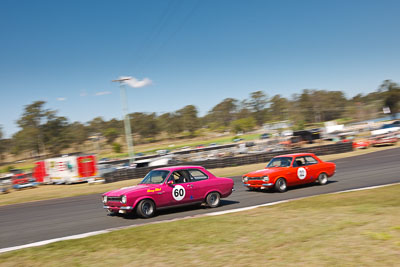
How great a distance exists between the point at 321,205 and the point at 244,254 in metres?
4.96

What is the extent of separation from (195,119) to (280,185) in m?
124

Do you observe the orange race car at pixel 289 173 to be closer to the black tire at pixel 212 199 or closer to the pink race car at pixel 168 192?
the pink race car at pixel 168 192

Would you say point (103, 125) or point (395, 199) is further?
→ point (103, 125)

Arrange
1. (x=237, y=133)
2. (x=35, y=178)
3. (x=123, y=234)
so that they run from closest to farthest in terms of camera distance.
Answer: (x=123, y=234)
(x=35, y=178)
(x=237, y=133)

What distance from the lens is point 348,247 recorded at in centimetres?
529

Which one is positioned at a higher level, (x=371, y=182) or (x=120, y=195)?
(x=120, y=195)

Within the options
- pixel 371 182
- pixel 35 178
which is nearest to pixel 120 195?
pixel 371 182

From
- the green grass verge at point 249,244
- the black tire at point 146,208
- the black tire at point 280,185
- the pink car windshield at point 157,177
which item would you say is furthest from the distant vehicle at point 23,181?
the green grass verge at point 249,244

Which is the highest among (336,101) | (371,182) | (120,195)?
(336,101)

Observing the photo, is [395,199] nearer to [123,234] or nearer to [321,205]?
[321,205]

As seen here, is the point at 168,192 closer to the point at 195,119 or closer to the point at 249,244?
the point at 249,244

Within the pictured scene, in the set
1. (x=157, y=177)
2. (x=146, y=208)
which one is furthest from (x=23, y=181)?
(x=146, y=208)

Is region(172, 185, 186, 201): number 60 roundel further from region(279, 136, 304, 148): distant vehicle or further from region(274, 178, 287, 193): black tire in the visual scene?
region(279, 136, 304, 148): distant vehicle

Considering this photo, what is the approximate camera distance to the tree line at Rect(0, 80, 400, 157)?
3851 inches
